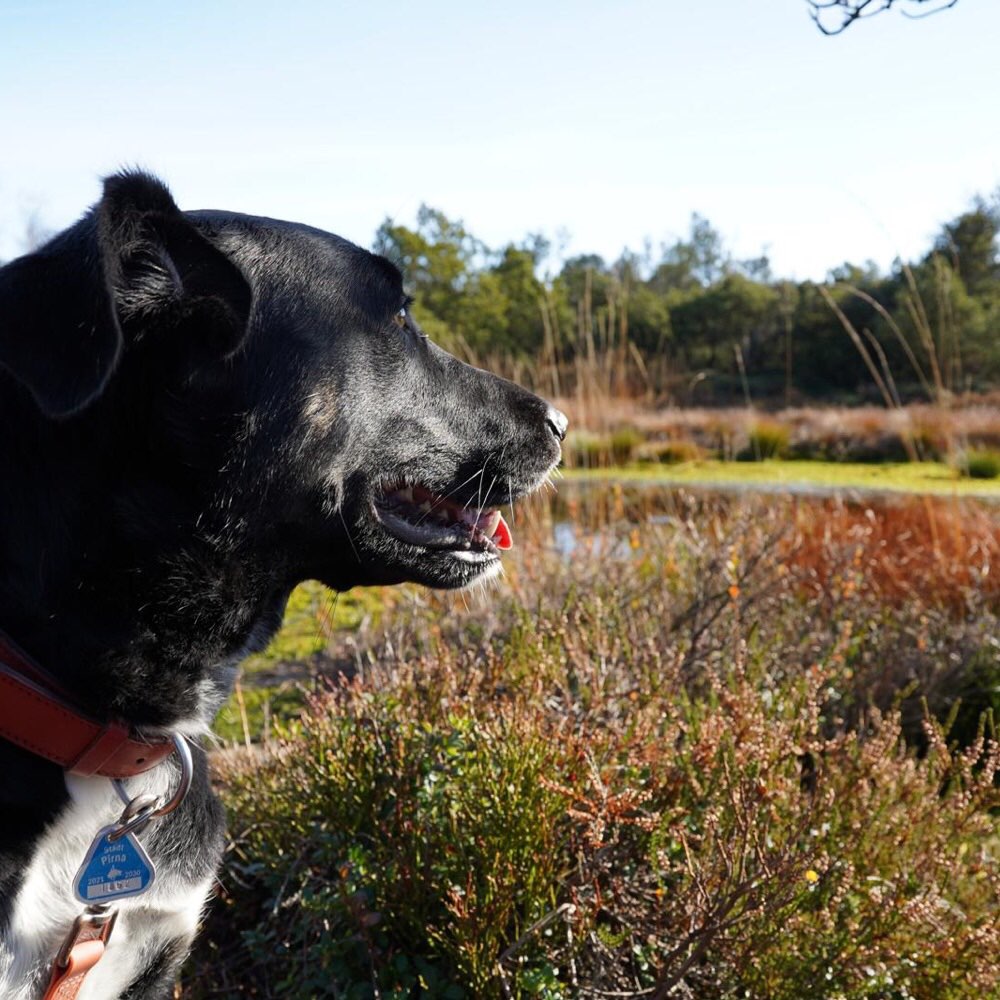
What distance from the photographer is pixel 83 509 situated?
5.26 feet

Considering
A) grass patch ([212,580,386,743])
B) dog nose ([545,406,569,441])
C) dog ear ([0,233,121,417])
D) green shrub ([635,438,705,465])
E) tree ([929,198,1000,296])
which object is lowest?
grass patch ([212,580,386,743])

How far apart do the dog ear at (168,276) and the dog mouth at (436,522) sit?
0.51m

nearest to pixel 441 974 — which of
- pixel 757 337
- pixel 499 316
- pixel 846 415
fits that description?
pixel 846 415

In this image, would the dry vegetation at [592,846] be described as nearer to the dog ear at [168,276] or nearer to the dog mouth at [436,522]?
the dog mouth at [436,522]

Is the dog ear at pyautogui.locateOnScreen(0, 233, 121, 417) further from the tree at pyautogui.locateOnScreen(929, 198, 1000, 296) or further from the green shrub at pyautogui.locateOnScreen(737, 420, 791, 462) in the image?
the tree at pyautogui.locateOnScreen(929, 198, 1000, 296)

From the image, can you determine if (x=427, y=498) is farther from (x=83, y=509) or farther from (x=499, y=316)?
(x=499, y=316)

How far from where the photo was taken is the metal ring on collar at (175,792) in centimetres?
163

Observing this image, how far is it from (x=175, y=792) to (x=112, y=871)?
16cm

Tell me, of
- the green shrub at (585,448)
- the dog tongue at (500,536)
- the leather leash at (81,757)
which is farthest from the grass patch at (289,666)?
the green shrub at (585,448)

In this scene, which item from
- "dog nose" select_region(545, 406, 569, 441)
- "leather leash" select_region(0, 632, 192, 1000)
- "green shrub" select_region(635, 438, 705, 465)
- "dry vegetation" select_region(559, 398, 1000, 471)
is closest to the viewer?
"leather leash" select_region(0, 632, 192, 1000)

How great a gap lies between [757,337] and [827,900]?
28.9 metres

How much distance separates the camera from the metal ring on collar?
1.63 m

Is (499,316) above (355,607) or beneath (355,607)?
above

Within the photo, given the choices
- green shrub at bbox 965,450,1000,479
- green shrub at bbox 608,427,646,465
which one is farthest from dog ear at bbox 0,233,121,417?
green shrub at bbox 965,450,1000,479
